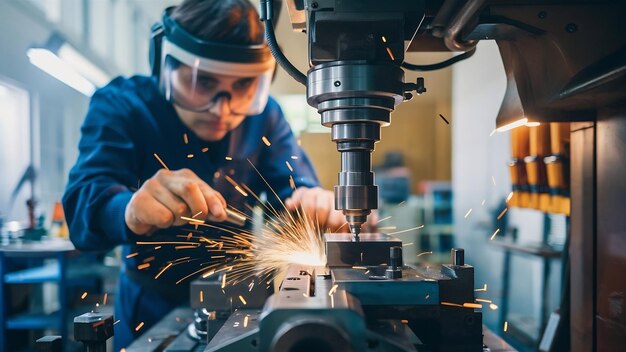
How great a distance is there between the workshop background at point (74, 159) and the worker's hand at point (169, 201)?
0.58 m

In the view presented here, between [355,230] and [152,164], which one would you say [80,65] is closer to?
[152,164]

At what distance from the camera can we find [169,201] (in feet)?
5.08

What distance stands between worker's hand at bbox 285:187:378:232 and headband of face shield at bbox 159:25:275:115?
0.43 metres

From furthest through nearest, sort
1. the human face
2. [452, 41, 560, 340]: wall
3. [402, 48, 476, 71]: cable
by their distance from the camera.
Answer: [452, 41, 560, 340]: wall, the human face, [402, 48, 476, 71]: cable

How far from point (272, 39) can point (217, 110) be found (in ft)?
3.25

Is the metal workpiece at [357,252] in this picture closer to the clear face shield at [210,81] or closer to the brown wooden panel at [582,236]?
the brown wooden panel at [582,236]

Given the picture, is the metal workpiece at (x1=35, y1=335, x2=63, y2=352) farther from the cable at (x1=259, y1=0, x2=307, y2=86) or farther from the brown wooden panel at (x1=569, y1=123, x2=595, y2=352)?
the brown wooden panel at (x1=569, y1=123, x2=595, y2=352)

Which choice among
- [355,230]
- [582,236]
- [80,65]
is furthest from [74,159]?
[582,236]

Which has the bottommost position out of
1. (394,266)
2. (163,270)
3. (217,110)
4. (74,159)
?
(163,270)

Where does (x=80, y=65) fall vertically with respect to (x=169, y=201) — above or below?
above

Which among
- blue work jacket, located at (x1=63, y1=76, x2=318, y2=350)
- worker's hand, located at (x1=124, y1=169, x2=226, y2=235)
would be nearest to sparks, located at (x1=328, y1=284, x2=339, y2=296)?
worker's hand, located at (x1=124, y1=169, x2=226, y2=235)

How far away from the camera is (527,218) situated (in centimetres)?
449

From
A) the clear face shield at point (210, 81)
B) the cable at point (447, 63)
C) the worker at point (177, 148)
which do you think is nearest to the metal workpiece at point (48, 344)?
the worker at point (177, 148)

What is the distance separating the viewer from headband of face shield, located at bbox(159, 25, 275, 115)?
1765mm
